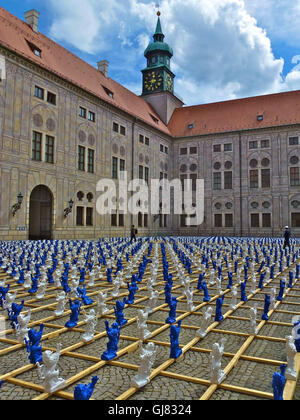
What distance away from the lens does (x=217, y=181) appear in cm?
4728

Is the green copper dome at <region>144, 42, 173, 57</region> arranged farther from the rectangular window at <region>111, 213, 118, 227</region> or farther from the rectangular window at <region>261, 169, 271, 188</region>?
the rectangular window at <region>111, 213, 118, 227</region>

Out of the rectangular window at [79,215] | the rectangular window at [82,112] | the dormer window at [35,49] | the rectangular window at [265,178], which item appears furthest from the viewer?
the rectangular window at [265,178]

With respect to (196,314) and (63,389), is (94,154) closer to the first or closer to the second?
(196,314)

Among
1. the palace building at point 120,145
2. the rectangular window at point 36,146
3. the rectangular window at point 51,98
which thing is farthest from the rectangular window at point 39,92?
the rectangular window at point 36,146

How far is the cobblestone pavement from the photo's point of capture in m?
4.00

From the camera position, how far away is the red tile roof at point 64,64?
27547mm

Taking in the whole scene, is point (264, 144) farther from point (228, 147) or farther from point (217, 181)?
point (217, 181)

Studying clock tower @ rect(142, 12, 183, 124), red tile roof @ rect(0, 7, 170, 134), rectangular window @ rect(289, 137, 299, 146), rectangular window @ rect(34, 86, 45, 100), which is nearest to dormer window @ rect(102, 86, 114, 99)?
red tile roof @ rect(0, 7, 170, 134)

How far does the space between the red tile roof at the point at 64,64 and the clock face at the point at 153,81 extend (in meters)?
7.12

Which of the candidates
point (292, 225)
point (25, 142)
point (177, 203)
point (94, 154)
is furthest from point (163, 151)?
point (25, 142)

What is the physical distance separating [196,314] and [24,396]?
432 cm

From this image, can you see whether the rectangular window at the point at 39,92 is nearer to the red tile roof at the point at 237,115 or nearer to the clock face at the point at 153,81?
the red tile roof at the point at 237,115

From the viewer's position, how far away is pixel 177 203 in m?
49.2

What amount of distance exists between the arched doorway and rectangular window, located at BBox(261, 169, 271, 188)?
92.6 feet
